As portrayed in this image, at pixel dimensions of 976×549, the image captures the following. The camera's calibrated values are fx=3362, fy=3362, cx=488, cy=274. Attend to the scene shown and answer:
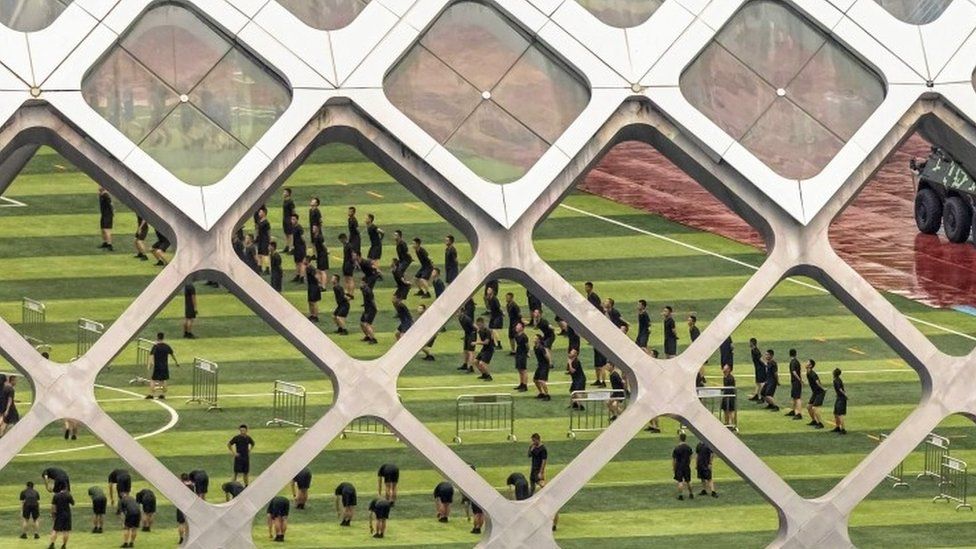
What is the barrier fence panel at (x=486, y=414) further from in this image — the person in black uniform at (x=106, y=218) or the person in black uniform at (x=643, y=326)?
the person in black uniform at (x=106, y=218)

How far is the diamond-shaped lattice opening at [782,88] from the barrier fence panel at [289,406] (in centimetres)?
2487

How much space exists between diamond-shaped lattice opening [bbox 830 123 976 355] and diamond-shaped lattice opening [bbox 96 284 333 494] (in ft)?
46.0

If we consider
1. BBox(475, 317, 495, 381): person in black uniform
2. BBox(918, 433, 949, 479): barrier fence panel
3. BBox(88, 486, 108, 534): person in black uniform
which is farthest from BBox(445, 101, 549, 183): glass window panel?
BBox(475, 317, 495, 381): person in black uniform

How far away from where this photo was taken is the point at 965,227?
265ft

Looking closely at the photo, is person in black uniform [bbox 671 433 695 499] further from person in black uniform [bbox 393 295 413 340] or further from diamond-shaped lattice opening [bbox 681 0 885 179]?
diamond-shaped lattice opening [bbox 681 0 885 179]

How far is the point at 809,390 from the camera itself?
68.8 m

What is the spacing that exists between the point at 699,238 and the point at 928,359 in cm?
3815

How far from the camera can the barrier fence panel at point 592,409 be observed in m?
65.9

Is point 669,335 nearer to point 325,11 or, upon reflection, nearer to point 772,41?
point 772,41

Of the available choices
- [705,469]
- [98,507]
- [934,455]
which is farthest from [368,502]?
[934,455]

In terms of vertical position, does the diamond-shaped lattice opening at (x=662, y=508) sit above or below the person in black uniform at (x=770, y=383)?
below

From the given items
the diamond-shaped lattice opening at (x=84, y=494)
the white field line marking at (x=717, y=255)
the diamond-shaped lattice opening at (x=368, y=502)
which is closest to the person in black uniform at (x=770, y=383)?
the white field line marking at (x=717, y=255)

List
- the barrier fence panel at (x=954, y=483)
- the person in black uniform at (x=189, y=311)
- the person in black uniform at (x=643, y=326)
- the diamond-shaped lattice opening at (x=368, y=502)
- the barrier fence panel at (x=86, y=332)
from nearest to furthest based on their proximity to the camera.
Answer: the diamond-shaped lattice opening at (x=368, y=502)
the barrier fence panel at (x=954, y=483)
the person in black uniform at (x=643, y=326)
the barrier fence panel at (x=86, y=332)
the person in black uniform at (x=189, y=311)

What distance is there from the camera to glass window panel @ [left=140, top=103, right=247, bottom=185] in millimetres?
40688
